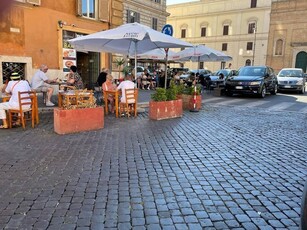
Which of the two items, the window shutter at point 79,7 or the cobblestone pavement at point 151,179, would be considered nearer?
the cobblestone pavement at point 151,179

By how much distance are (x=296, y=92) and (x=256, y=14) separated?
129ft

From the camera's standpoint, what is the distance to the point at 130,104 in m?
9.09

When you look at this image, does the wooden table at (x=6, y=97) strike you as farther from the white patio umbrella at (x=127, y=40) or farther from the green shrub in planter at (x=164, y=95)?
the green shrub in planter at (x=164, y=95)

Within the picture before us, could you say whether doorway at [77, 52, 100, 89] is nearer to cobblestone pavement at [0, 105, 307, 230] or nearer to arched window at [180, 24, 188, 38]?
cobblestone pavement at [0, 105, 307, 230]

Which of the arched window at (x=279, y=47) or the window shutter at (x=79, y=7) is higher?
the arched window at (x=279, y=47)

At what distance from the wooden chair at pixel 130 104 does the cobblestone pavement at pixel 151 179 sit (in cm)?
163

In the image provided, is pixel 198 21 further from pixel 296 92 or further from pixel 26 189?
pixel 26 189

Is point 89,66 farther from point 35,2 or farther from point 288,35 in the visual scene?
point 288,35

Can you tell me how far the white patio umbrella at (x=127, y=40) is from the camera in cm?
808

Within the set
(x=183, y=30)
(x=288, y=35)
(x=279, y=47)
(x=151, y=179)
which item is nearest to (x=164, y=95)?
(x=151, y=179)

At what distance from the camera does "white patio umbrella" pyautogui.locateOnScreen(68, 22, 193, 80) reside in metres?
8.08

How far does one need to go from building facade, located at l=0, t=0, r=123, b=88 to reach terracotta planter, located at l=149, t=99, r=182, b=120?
6.55 metres

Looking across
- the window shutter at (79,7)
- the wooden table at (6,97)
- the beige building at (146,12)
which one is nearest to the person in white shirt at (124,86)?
the wooden table at (6,97)

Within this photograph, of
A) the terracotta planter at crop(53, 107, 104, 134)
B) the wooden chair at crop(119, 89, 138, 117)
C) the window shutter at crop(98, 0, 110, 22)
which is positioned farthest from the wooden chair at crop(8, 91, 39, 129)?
the window shutter at crop(98, 0, 110, 22)
